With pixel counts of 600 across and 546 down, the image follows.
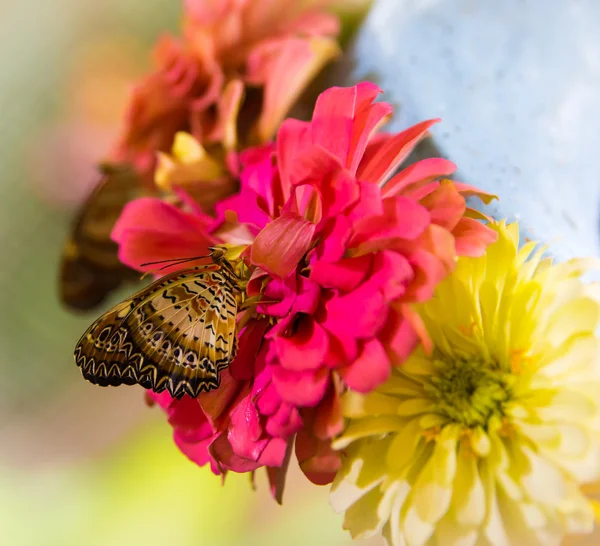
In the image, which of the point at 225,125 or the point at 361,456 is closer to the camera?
the point at 361,456

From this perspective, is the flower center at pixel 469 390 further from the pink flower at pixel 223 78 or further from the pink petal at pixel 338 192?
the pink flower at pixel 223 78

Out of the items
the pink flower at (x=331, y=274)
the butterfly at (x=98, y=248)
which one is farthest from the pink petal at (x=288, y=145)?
the butterfly at (x=98, y=248)

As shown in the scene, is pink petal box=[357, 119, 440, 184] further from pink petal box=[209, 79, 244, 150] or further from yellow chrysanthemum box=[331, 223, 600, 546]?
pink petal box=[209, 79, 244, 150]

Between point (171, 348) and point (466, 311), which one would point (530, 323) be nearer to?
point (466, 311)

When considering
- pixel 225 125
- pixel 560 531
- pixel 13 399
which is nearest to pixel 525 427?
pixel 560 531

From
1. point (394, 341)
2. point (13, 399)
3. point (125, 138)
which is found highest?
point (394, 341)

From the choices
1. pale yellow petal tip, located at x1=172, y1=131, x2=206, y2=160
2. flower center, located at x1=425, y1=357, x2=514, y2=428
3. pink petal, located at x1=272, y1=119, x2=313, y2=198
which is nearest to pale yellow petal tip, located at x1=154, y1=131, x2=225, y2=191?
pale yellow petal tip, located at x1=172, y1=131, x2=206, y2=160

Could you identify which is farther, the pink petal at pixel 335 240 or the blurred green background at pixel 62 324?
the blurred green background at pixel 62 324
